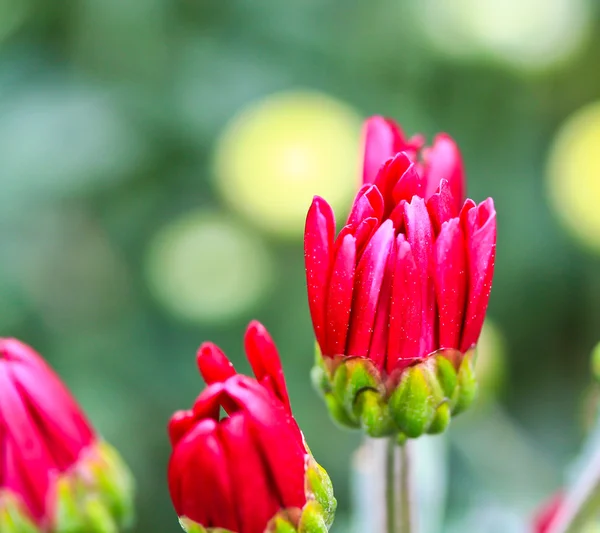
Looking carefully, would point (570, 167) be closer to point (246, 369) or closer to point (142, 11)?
point (246, 369)

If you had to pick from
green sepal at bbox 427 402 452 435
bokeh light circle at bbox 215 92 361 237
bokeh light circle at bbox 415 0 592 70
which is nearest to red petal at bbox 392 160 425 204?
green sepal at bbox 427 402 452 435

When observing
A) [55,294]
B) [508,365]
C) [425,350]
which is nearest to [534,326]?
[508,365]

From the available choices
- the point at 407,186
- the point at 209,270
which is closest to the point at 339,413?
the point at 407,186

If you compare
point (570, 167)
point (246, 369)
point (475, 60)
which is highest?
point (475, 60)

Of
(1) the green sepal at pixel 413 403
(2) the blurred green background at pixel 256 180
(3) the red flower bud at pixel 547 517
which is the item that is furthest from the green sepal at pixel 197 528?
(2) the blurred green background at pixel 256 180

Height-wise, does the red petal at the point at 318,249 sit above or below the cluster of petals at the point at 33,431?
above

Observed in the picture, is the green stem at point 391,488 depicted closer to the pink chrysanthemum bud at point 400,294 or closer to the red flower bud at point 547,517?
the pink chrysanthemum bud at point 400,294
